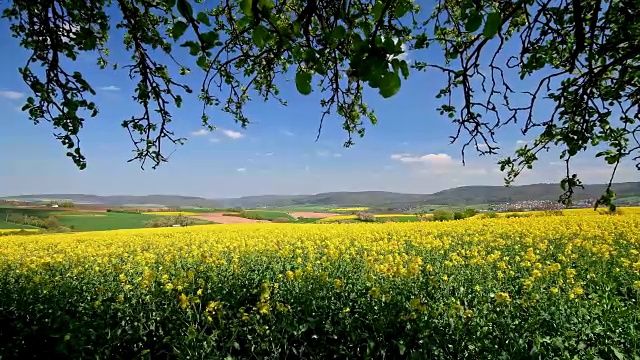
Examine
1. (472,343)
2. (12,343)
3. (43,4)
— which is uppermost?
(43,4)

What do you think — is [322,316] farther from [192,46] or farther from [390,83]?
[390,83]

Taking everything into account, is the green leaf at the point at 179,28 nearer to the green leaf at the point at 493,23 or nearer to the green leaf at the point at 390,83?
the green leaf at the point at 390,83

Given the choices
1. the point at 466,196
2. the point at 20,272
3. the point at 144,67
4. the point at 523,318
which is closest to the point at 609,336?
the point at 523,318

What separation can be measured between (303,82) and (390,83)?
352 millimetres

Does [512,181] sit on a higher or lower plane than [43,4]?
lower

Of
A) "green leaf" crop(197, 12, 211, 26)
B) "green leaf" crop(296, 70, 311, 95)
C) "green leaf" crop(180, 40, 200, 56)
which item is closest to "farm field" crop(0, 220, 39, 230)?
"green leaf" crop(180, 40, 200, 56)

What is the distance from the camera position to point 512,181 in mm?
5172

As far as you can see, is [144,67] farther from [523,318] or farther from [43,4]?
[523,318]

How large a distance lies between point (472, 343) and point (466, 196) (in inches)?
4344

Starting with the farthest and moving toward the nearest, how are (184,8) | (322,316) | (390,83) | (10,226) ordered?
(10,226), (322,316), (184,8), (390,83)

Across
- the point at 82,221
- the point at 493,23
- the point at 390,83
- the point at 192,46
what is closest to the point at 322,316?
the point at 192,46

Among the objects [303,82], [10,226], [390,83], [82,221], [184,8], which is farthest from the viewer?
[82,221]

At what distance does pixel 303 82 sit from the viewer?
160 cm

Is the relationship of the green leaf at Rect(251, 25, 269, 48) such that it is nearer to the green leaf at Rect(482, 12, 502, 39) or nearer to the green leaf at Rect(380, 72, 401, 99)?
the green leaf at Rect(380, 72, 401, 99)
